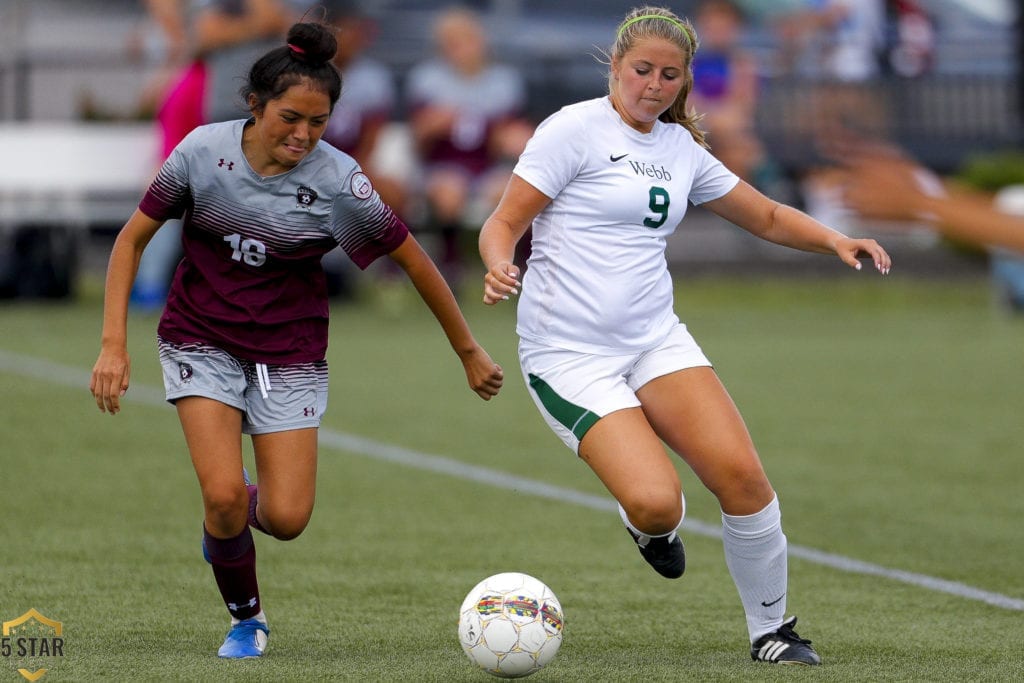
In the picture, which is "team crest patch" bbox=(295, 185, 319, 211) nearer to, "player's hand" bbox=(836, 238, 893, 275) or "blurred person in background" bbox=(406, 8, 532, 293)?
"player's hand" bbox=(836, 238, 893, 275)

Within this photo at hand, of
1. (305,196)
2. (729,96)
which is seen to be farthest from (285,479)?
(729,96)

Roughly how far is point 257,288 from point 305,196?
334 millimetres

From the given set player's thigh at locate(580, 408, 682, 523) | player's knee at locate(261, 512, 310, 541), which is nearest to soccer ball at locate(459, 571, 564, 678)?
player's thigh at locate(580, 408, 682, 523)

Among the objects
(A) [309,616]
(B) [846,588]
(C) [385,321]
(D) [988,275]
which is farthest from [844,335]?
(A) [309,616]

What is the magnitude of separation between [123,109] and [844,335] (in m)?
7.67

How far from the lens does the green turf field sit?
5.56 meters

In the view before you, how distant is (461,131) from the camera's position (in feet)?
58.2

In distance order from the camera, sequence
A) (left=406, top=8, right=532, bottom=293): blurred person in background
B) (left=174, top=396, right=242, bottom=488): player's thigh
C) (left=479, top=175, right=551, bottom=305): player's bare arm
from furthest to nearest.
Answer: (left=406, top=8, right=532, bottom=293): blurred person in background, (left=174, top=396, right=242, bottom=488): player's thigh, (left=479, top=175, right=551, bottom=305): player's bare arm

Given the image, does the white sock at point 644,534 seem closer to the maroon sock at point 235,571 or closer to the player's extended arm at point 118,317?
the maroon sock at point 235,571

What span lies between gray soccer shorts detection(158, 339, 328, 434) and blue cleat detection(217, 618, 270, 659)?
0.61 meters

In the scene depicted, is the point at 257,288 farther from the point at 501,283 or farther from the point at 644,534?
the point at 644,534

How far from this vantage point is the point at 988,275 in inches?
859

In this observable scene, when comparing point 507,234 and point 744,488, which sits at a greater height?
point 507,234

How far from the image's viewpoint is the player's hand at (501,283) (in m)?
5.20
